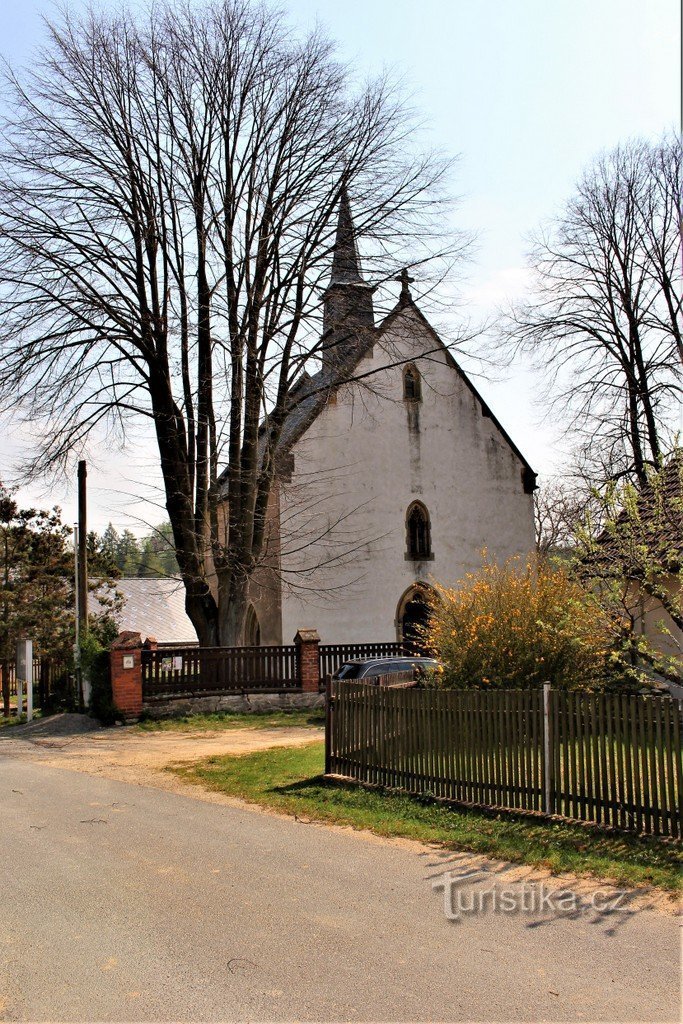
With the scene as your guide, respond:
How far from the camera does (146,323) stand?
24062 millimetres

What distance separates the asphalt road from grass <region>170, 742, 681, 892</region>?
22.6 inches

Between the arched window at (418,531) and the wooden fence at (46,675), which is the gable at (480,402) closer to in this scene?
the arched window at (418,531)

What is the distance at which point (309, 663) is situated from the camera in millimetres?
24422

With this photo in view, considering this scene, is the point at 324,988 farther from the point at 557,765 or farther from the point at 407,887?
the point at 557,765

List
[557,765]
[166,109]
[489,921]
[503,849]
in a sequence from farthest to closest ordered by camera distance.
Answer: [166,109] < [557,765] < [503,849] < [489,921]

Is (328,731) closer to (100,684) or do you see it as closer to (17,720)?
(100,684)

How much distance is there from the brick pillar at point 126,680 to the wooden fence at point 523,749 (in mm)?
10504

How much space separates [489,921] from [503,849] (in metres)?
1.95

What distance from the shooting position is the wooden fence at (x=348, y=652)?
25250 millimetres

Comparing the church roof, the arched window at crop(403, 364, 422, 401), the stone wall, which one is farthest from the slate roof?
the stone wall

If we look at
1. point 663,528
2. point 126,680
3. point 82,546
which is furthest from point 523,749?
point 82,546

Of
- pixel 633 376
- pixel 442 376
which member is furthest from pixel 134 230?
pixel 633 376

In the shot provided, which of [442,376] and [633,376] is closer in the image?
[633,376]

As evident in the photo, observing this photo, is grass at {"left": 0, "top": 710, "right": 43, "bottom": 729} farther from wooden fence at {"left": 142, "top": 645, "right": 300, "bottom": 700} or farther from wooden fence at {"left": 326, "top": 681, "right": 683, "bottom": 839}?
wooden fence at {"left": 326, "top": 681, "right": 683, "bottom": 839}
